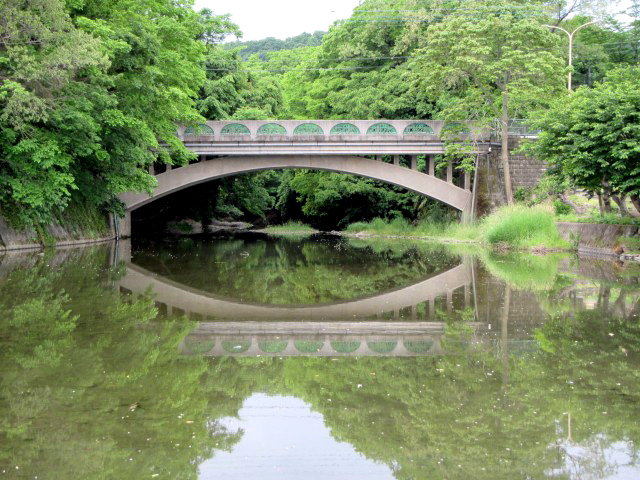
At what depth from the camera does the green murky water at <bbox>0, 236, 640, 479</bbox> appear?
14.5 ft

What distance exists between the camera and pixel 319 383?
6180 millimetres

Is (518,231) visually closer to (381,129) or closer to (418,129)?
(418,129)

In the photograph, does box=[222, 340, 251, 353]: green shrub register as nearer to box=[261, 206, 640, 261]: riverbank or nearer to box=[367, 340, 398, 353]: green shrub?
box=[367, 340, 398, 353]: green shrub

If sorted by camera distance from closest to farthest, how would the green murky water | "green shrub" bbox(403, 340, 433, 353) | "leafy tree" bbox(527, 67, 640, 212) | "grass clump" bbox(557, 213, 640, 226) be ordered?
the green murky water
"green shrub" bbox(403, 340, 433, 353)
"leafy tree" bbox(527, 67, 640, 212)
"grass clump" bbox(557, 213, 640, 226)

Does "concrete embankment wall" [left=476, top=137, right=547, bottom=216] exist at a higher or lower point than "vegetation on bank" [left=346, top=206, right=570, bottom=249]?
higher

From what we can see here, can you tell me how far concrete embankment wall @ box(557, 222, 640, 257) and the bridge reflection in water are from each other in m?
8.40

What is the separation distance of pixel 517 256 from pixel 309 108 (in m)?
26.9

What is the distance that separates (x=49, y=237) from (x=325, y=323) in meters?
17.8

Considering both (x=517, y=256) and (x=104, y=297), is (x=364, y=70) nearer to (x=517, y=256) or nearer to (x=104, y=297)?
(x=517, y=256)

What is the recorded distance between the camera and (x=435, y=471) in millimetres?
4258

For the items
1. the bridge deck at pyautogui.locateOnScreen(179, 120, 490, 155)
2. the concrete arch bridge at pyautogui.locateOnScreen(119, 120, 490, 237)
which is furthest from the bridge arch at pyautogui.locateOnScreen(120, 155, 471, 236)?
the bridge deck at pyautogui.locateOnScreen(179, 120, 490, 155)

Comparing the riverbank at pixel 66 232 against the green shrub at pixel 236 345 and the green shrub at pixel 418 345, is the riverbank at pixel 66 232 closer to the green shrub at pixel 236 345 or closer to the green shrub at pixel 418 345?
the green shrub at pixel 236 345

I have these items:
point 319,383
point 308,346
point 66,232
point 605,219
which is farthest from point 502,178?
point 319,383

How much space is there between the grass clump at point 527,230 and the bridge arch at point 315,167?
8.19 m
